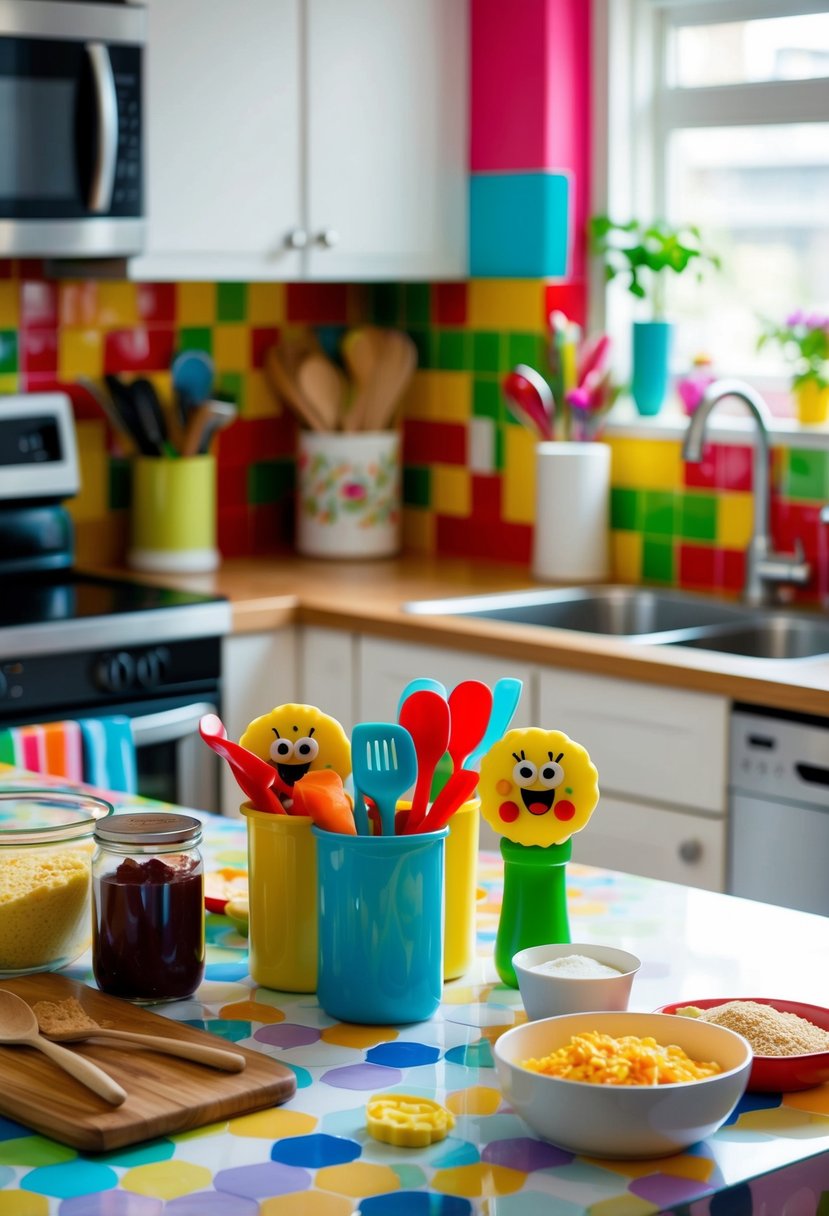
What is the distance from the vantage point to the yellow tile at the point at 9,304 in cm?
358

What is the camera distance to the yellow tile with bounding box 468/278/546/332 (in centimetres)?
378

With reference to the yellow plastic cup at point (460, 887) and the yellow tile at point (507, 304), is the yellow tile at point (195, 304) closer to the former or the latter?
the yellow tile at point (507, 304)

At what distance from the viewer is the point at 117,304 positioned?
3770 mm

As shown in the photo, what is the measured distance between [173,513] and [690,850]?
136 cm

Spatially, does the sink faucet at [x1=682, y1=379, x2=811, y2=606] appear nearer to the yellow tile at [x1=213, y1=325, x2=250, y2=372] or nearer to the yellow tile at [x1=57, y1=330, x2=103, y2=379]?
the yellow tile at [x1=213, y1=325, x2=250, y2=372]

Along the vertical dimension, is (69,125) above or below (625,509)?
above

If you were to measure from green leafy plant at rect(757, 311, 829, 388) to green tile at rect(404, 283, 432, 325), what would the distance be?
908 mm

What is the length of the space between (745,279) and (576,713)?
109cm

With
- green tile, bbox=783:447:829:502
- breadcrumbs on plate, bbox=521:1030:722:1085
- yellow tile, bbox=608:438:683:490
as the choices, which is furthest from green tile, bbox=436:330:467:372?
breadcrumbs on plate, bbox=521:1030:722:1085

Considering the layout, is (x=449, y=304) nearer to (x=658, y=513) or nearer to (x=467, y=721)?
(x=658, y=513)

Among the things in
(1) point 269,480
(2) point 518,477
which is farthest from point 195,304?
(2) point 518,477

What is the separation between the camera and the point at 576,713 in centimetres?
300

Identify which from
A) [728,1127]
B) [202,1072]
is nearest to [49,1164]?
[202,1072]

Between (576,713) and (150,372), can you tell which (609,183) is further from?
(576,713)
